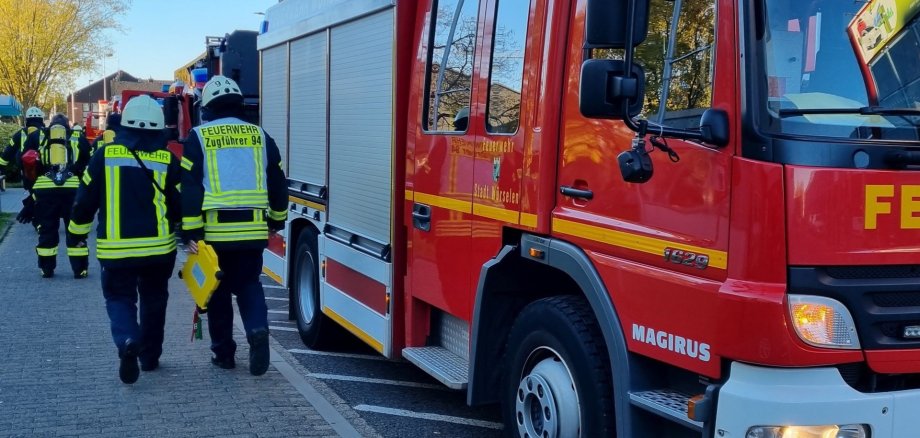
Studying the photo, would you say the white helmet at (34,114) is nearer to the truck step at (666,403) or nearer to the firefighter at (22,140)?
the firefighter at (22,140)

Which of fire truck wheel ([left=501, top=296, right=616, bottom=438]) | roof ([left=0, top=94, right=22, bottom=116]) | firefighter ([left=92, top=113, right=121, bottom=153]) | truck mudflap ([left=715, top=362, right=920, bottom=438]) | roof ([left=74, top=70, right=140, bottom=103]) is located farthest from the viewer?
roof ([left=74, top=70, right=140, bottom=103])

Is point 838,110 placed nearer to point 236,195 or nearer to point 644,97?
point 644,97

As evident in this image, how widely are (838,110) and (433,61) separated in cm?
283

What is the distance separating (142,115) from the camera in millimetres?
6176

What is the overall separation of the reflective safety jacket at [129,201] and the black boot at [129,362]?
0.53 meters

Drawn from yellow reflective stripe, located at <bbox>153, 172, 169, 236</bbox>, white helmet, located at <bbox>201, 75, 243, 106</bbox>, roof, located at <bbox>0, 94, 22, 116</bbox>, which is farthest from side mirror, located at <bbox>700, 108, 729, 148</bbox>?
roof, located at <bbox>0, 94, 22, 116</bbox>

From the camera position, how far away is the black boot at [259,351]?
636 centimetres

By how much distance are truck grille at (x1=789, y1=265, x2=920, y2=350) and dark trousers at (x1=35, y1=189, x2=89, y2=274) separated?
371 inches

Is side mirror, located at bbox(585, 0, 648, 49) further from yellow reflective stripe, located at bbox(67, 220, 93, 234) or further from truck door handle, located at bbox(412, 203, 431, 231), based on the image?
yellow reflective stripe, located at bbox(67, 220, 93, 234)

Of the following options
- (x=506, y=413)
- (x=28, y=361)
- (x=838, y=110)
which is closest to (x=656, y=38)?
(x=838, y=110)

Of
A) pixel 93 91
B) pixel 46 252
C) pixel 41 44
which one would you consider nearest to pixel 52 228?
pixel 46 252

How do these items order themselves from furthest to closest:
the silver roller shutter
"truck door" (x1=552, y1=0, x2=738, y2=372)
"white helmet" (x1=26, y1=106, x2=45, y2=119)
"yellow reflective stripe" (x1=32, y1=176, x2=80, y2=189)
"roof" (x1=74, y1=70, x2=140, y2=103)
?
"roof" (x1=74, y1=70, x2=140, y2=103) → "white helmet" (x1=26, y1=106, x2=45, y2=119) → "yellow reflective stripe" (x1=32, y1=176, x2=80, y2=189) → the silver roller shutter → "truck door" (x1=552, y1=0, x2=738, y2=372)

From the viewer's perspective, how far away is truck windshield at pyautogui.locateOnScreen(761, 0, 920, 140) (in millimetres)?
3211

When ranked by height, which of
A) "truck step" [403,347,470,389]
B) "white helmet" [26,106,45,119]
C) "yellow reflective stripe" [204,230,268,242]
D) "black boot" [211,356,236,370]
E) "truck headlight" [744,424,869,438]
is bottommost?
"black boot" [211,356,236,370]
